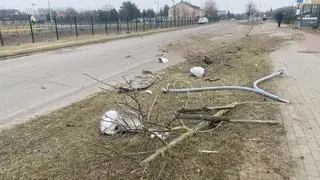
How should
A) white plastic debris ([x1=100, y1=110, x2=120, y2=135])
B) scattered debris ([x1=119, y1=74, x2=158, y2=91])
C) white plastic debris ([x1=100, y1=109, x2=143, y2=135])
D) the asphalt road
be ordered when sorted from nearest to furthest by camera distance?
white plastic debris ([x1=100, y1=109, x2=143, y2=135]) < white plastic debris ([x1=100, y1=110, x2=120, y2=135]) < the asphalt road < scattered debris ([x1=119, y1=74, x2=158, y2=91])

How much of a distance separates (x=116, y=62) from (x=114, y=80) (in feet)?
12.5

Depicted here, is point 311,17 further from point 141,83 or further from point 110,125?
point 110,125

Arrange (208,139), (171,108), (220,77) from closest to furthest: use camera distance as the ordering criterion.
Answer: (208,139)
(171,108)
(220,77)

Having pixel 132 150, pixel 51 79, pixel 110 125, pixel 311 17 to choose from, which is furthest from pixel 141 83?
pixel 311 17

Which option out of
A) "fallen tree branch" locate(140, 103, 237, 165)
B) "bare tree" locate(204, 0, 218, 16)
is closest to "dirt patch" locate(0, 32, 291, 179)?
"fallen tree branch" locate(140, 103, 237, 165)

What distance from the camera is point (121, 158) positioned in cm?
382

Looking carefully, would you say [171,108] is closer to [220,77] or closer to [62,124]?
[62,124]

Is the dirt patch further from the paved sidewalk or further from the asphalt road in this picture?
the asphalt road

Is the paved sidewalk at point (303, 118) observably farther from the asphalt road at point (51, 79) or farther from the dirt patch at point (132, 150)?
the asphalt road at point (51, 79)

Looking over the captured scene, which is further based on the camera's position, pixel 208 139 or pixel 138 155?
pixel 208 139

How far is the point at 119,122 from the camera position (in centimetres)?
456

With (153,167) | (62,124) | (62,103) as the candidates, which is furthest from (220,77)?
(153,167)

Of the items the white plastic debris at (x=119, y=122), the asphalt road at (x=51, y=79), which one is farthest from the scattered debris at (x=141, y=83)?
the white plastic debris at (x=119, y=122)

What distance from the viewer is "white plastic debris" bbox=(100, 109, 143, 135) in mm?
4461
